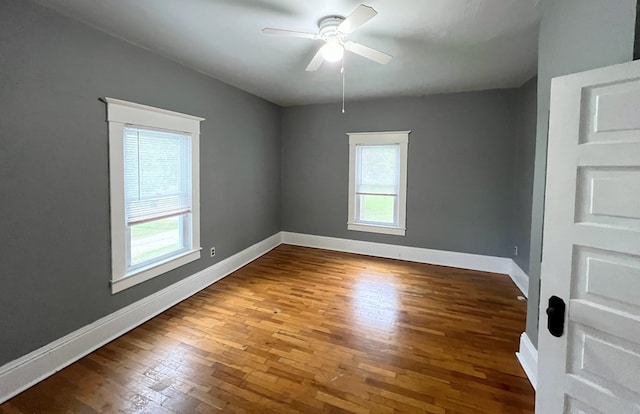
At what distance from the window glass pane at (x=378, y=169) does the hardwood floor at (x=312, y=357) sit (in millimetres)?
1803

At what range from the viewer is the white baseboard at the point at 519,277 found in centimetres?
343

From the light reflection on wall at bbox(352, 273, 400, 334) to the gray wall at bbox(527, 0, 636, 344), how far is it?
1.16 meters

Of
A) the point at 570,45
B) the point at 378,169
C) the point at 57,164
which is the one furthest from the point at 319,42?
the point at 378,169

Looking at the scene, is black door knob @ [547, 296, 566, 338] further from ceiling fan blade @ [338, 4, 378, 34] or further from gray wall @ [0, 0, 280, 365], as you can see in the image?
gray wall @ [0, 0, 280, 365]

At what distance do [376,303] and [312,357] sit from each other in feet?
3.79

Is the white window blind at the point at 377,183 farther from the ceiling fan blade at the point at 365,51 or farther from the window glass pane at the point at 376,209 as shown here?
the ceiling fan blade at the point at 365,51

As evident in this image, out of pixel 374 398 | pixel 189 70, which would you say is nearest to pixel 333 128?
pixel 189 70

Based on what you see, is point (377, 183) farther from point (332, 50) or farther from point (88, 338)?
point (88, 338)

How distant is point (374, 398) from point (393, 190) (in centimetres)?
338

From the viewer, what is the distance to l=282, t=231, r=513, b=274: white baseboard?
4.18 metres

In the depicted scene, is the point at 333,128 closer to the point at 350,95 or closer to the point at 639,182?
the point at 350,95

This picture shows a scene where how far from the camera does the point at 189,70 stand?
317 centimetres

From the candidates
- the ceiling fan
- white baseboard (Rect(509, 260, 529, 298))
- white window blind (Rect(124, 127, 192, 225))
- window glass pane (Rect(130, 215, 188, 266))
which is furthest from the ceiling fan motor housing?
white baseboard (Rect(509, 260, 529, 298))

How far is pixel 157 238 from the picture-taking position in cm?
302
